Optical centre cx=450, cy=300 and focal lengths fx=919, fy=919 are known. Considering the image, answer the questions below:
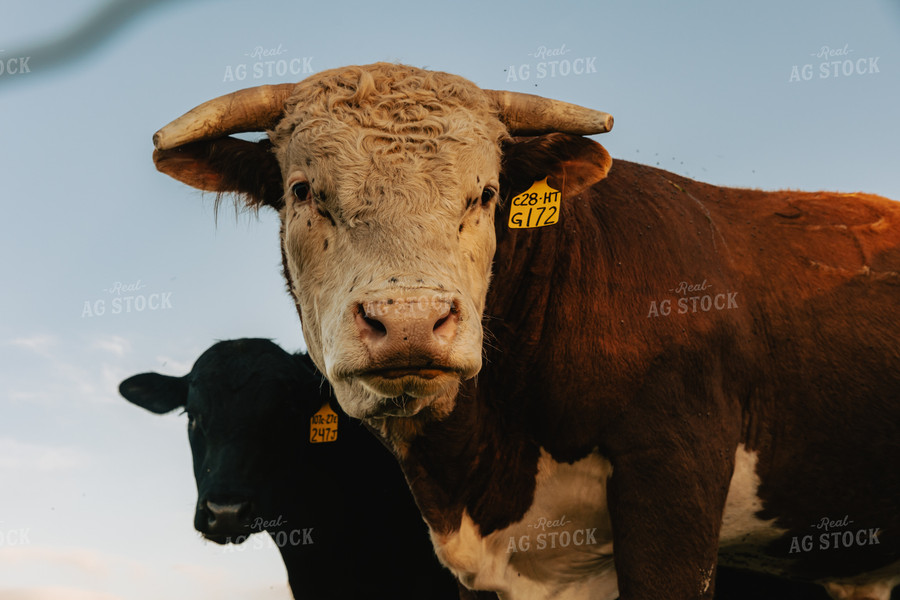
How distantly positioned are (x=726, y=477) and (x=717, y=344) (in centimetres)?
64

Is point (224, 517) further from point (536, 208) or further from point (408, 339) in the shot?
point (408, 339)

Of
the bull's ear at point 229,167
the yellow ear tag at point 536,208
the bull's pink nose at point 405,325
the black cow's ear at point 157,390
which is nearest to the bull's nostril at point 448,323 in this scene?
the bull's pink nose at point 405,325

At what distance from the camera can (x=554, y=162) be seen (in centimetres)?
451

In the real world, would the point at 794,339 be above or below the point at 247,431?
above

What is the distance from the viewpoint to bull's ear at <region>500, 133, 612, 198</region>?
446 cm

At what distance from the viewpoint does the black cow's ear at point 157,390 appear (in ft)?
26.0

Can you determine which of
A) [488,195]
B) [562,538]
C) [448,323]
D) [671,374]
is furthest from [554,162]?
[562,538]

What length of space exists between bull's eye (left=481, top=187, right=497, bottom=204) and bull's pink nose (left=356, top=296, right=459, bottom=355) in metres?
0.99

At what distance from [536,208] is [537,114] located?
17.8 inches

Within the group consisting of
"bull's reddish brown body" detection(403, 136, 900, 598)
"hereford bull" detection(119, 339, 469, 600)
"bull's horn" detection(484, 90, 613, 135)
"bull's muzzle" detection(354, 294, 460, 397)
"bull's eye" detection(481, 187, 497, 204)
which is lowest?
"hereford bull" detection(119, 339, 469, 600)

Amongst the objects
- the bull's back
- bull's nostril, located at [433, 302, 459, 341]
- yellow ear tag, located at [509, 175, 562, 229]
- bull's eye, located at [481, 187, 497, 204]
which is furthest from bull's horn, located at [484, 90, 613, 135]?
bull's nostril, located at [433, 302, 459, 341]

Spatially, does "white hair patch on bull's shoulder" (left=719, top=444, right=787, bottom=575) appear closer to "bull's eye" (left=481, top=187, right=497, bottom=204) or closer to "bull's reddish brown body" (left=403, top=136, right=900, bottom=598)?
"bull's reddish brown body" (left=403, top=136, right=900, bottom=598)

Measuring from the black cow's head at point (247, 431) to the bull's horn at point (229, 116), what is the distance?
274 centimetres

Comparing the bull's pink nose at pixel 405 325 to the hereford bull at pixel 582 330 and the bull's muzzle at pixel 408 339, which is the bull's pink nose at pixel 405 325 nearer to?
the bull's muzzle at pixel 408 339
